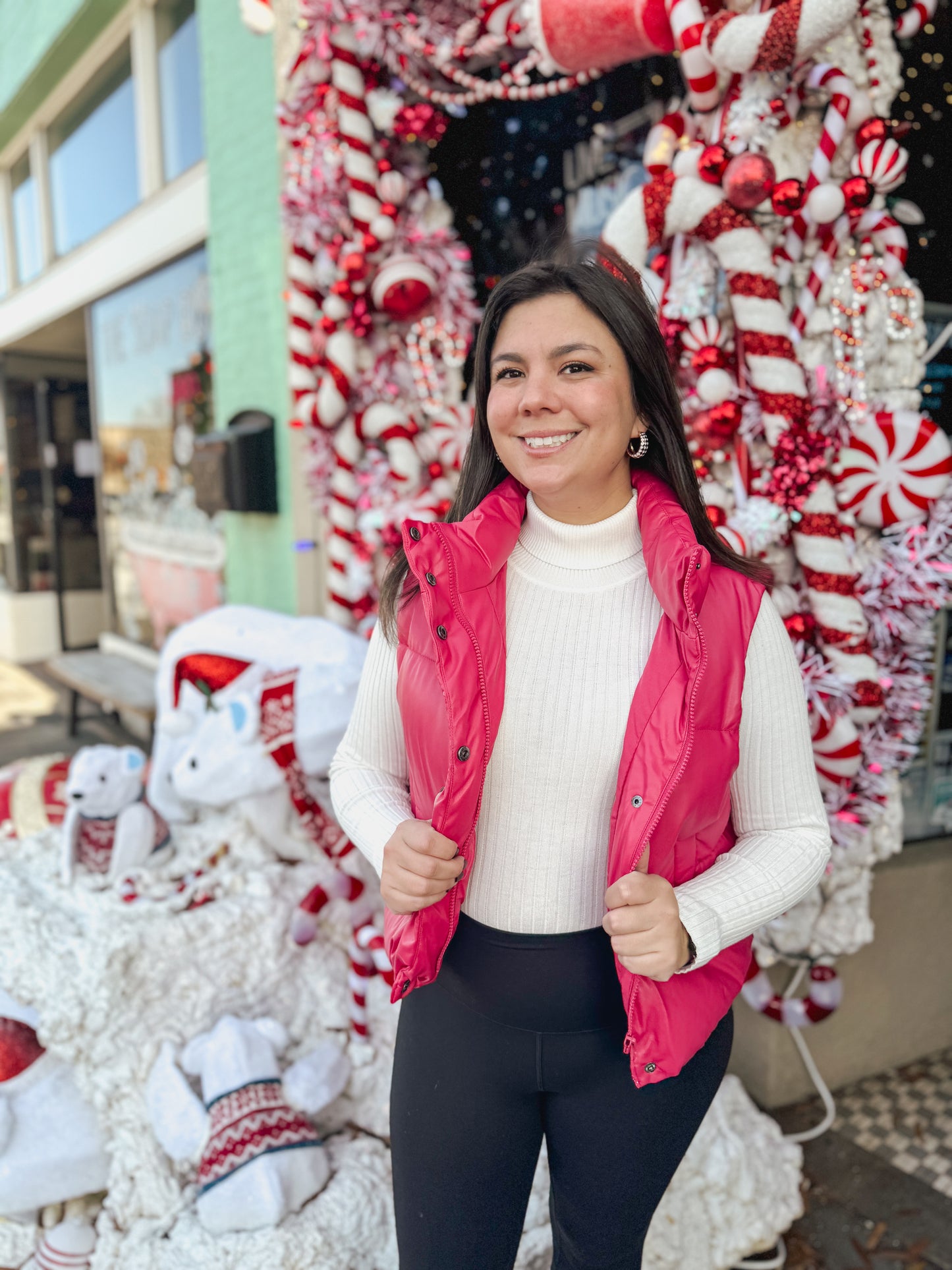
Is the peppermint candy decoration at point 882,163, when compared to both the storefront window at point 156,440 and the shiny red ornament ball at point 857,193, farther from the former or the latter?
the storefront window at point 156,440

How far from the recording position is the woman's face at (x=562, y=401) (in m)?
1.21

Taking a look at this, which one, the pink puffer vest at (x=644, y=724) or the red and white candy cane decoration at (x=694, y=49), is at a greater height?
the red and white candy cane decoration at (x=694, y=49)

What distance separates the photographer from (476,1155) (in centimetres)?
128

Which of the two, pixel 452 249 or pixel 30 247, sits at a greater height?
pixel 30 247

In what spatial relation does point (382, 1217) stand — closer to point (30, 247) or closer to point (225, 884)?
point (225, 884)

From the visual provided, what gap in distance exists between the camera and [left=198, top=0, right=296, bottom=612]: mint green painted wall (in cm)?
345

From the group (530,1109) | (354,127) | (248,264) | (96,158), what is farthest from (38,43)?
(530,1109)

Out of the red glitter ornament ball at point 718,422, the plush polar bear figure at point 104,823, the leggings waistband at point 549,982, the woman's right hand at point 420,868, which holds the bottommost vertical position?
the plush polar bear figure at point 104,823

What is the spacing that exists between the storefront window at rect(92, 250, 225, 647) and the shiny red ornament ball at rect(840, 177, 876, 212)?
3.43 m

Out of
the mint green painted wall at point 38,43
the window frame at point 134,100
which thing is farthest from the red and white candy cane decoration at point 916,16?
the mint green painted wall at point 38,43

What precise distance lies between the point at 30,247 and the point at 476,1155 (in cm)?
801

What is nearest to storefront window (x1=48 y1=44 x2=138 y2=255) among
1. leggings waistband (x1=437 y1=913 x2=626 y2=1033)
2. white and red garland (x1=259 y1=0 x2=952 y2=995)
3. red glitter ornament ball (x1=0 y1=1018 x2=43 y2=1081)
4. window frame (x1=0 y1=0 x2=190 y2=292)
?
window frame (x1=0 y1=0 x2=190 y2=292)

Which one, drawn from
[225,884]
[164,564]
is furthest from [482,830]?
[164,564]

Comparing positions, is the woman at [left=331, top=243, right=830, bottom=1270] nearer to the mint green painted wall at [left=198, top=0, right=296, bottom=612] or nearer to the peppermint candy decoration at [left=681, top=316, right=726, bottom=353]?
the peppermint candy decoration at [left=681, top=316, right=726, bottom=353]
